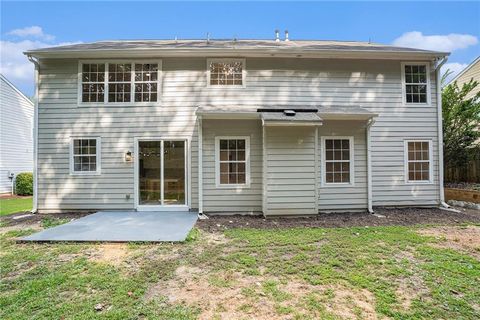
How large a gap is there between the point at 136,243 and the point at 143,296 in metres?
2.07

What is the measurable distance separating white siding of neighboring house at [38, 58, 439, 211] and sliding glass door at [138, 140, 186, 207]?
0.34 m

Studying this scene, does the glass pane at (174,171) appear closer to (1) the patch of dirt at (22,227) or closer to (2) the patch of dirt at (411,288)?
(1) the patch of dirt at (22,227)

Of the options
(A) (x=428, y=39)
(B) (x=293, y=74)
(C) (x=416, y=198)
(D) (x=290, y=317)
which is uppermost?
(A) (x=428, y=39)

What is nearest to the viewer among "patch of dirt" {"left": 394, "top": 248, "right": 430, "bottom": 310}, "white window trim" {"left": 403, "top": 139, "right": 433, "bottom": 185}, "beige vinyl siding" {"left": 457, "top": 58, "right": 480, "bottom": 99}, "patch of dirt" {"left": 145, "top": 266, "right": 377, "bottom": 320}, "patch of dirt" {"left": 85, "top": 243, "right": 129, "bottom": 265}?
"patch of dirt" {"left": 145, "top": 266, "right": 377, "bottom": 320}

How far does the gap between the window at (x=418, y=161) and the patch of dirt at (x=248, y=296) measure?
6655mm

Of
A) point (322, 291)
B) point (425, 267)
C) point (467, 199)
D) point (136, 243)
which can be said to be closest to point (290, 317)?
point (322, 291)

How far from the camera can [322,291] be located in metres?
3.34

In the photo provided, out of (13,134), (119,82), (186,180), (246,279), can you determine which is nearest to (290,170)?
(186,180)

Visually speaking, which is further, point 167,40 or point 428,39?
point 428,39

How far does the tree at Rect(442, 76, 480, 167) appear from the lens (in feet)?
34.9

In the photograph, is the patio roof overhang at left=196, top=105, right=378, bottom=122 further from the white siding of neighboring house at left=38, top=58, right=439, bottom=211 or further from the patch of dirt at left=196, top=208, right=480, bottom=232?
the patch of dirt at left=196, top=208, right=480, bottom=232

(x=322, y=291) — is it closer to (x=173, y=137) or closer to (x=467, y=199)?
(x=173, y=137)

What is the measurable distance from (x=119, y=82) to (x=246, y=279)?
7386 mm

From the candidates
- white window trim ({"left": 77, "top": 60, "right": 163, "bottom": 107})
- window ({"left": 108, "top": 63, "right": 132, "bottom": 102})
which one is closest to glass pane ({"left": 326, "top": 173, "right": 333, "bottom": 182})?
white window trim ({"left": 77, "top": 60, "right": 163, "bottom": 107})
